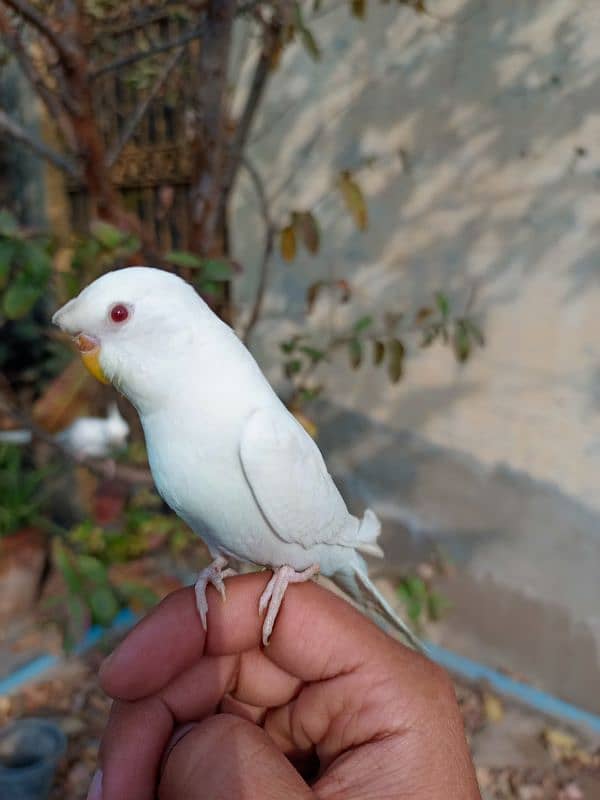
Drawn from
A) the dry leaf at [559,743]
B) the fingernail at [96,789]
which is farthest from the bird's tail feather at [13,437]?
the dry leaf at [559,743]

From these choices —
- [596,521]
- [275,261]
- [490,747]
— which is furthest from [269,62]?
[490,747]

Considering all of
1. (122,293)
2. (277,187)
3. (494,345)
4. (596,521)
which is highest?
(277,187)

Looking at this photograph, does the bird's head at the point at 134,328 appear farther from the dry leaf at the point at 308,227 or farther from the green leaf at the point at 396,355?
the green leaf at the point at 396,355

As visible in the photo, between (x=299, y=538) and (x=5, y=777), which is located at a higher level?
(x=299, y=538)

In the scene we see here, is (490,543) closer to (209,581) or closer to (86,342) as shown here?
(209,581)

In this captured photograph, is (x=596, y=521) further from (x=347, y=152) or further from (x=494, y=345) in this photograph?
(x=347, y=152)

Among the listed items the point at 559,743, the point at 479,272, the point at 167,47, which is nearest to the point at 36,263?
the point at 167,47

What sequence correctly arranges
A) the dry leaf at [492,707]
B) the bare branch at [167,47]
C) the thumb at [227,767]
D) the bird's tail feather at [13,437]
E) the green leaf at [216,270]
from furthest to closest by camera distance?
1. the bird's tail feather at [13,437]
2. the dry leaf at [492,707]
3. the bare branch at [167,47]
4. the green leaf at [216,270]
5. the thumb at [227,767]
